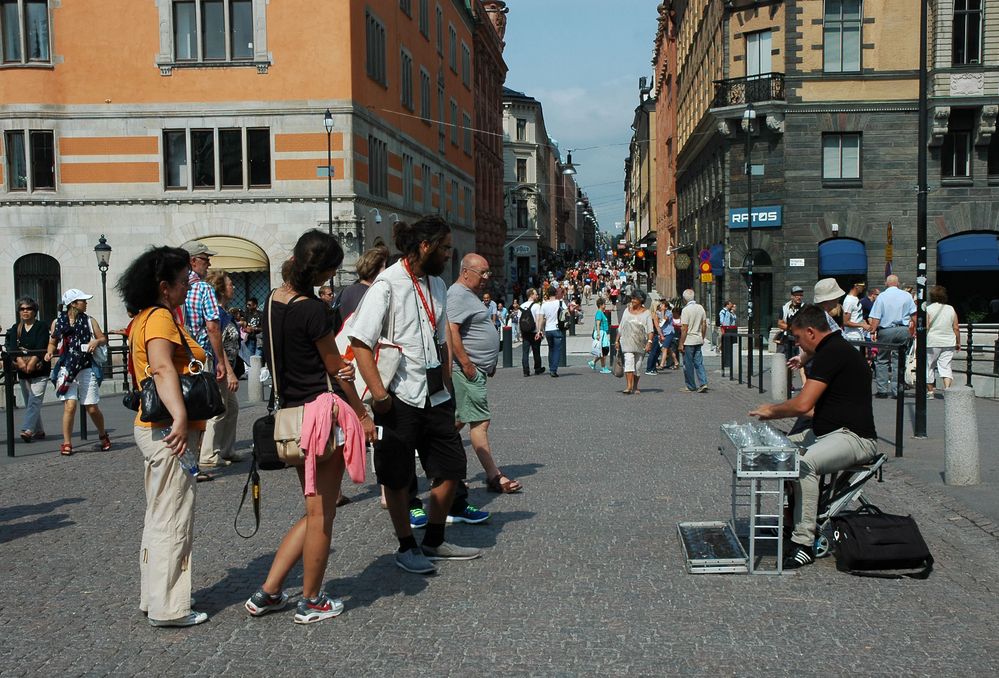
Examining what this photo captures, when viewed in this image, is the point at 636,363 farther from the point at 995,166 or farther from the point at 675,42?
the point at 675,42

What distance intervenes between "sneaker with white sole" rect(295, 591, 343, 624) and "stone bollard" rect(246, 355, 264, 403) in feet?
38.9

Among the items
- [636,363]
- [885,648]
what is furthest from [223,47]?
[885,648]

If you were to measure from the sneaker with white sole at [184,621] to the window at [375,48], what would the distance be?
95.9 ft

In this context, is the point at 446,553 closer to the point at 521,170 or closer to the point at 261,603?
the point at 261,603

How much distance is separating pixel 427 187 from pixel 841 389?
37.4 metres

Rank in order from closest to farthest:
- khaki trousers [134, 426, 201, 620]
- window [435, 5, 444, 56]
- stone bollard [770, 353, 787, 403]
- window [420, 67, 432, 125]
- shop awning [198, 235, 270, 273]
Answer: khaki trousers [134, 426, 201, 620], stone bollard [770, 353, 787, 403], shop awning [198, 235, 270, 273], window [420, 67, 432, 125], window [435, 5, 444, 56]

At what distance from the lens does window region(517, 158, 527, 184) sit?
101625 millimetres

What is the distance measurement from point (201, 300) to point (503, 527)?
3.56m

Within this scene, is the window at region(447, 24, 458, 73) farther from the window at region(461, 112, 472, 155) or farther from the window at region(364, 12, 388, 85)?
the window at region(364, 12, 388, 85)

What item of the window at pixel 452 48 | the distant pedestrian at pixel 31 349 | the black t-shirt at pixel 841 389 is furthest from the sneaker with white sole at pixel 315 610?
the window at pixel 452 48

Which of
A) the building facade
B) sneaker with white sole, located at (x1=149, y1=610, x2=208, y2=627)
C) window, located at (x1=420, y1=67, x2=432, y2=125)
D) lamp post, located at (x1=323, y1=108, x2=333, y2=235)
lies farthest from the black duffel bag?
window, located at (x1=420, y1=67, x2=432, y2=125)

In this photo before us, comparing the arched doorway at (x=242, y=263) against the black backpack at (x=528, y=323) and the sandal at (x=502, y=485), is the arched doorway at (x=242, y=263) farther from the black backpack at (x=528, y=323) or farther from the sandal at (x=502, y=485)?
the sandal at (x=502, y=485)

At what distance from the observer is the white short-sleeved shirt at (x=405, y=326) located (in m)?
5.87

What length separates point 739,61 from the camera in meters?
35.0
